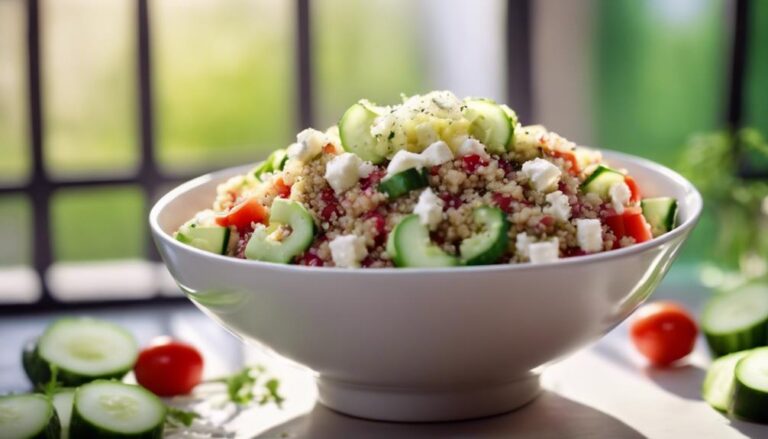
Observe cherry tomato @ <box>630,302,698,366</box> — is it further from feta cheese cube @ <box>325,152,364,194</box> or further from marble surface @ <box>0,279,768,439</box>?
feta cheese cube @ <box>325,152,364,194</box>

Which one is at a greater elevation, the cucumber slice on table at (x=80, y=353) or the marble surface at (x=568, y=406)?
the cucumber slice on table at (x=80, y=353)

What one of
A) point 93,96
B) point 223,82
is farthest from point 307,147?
point 223,82

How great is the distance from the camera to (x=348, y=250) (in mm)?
1431

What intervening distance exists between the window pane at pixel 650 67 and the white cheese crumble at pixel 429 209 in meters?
3.48

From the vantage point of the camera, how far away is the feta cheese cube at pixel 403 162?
1496mm

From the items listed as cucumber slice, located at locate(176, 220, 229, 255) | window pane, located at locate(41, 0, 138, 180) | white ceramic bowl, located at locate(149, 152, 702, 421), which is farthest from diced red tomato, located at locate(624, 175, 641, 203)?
window pane, located at locate(41, 0, 138, 180)

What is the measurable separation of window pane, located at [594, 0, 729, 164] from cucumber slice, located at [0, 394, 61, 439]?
141 inches

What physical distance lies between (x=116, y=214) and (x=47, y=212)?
3801 mm

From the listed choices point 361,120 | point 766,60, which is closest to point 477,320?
point 361,120

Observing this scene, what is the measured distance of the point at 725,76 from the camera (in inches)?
110

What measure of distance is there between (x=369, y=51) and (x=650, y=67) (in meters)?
1.92

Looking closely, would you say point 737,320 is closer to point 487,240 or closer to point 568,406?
point 568,406

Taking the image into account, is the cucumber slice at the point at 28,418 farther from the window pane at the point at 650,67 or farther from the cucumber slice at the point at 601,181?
the window pane at the point at 650,67

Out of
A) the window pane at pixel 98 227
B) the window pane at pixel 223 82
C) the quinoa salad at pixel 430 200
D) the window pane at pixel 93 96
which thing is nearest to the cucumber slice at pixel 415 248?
the quinoa salad at pixel 430 200
